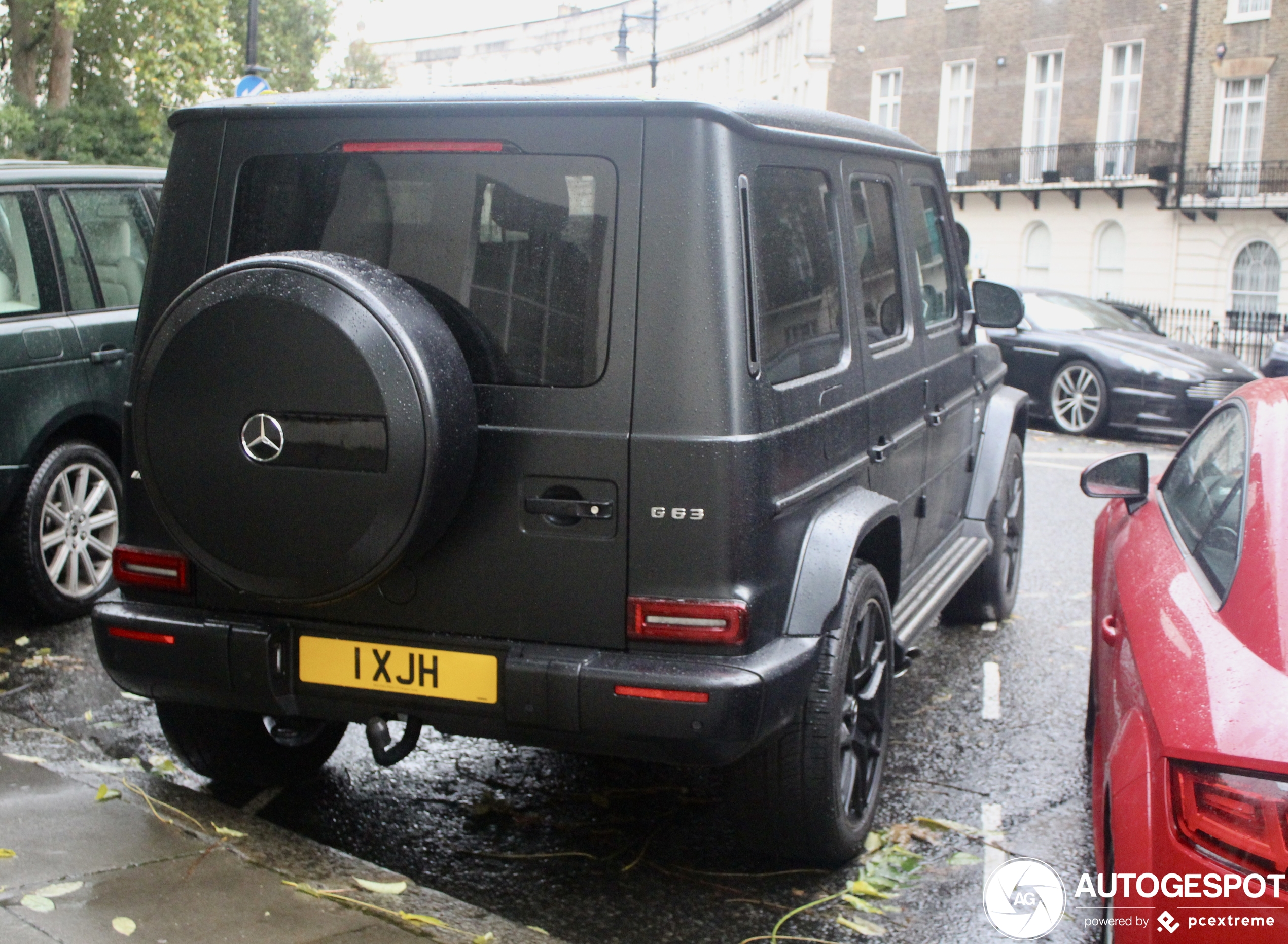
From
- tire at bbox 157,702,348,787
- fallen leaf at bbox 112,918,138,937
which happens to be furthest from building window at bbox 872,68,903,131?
fallen leaf at bbox 112,918,138,937

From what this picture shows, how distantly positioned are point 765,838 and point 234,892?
1418mm

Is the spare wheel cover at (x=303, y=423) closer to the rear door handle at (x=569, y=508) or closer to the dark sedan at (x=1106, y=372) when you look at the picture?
the rear door handle at (x=569, y=508)

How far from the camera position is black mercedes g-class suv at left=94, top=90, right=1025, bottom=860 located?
130 inches

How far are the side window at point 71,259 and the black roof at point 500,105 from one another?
2864mm

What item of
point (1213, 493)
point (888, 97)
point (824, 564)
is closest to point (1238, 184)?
point (888, 97)

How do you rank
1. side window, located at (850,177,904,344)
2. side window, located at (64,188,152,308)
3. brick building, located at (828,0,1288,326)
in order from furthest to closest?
brick building, located at (828,0,1288,326)
side window, located at (64,188,152,308)
side window, located at (850,177,904,344)

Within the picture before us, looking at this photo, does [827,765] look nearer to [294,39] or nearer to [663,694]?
[663,694]

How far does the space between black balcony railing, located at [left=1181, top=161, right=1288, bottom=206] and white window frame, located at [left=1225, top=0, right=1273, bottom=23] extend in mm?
3521

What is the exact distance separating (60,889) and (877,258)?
3086 millimetres

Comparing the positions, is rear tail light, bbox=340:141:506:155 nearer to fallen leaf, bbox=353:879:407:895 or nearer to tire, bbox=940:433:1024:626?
fallen leaf, bbox=353:879:407:895

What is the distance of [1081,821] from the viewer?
4492mm

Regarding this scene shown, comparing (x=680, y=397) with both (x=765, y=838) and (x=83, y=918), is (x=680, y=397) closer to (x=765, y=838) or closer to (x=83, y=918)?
(x=765, y=838)

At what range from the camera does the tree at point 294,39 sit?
33.8 m

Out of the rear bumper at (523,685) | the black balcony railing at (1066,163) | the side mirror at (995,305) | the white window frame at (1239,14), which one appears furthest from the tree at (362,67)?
the rear bumper at (523,685)
